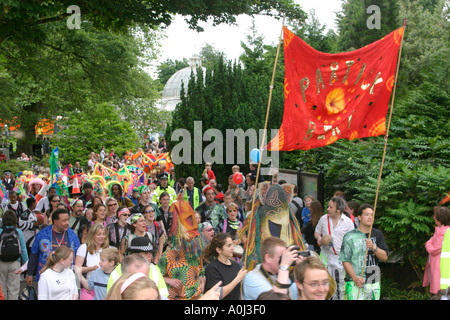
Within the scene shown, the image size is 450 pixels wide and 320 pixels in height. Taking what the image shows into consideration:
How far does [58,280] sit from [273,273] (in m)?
2.39

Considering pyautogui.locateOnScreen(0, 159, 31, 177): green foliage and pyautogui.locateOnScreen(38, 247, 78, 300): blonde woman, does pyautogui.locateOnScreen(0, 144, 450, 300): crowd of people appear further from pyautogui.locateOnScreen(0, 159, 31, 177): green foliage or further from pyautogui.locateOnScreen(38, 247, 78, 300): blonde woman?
pyautogui.locateOnScreen(0, 159, 31, 177): green foliage

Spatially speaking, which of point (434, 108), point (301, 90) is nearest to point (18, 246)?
point (301, 90)

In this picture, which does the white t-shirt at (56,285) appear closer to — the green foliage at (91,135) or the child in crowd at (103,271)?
the child in crowd at (103,271)

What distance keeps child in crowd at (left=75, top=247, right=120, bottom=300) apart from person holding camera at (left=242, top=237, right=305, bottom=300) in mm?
1958

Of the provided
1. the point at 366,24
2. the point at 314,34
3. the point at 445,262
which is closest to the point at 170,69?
the point at 314,34

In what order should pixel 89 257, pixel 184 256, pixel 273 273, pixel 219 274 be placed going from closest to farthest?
pixel 273 273 → pixel 219 274 → pixel 89 257 → pixel 184 256

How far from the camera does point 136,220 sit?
7172 mm

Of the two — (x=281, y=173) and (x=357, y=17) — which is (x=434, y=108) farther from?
(x=357, y=17)

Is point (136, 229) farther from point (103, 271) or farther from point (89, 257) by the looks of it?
point (103, 271)

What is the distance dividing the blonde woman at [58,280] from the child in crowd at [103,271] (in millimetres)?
274

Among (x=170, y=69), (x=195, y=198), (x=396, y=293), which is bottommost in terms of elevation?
(x=396, y=293)

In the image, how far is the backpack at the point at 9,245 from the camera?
798 cm

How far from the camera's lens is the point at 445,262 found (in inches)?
244

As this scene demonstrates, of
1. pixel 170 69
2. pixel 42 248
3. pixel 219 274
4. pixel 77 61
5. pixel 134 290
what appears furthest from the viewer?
pixel 170 69
